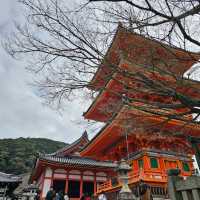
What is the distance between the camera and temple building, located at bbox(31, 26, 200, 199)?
13.4 ft

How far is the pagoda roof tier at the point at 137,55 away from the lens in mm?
3891

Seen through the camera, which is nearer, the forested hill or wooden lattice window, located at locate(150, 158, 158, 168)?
wooden lattice window, located at locate(150, 158, 158, 168)

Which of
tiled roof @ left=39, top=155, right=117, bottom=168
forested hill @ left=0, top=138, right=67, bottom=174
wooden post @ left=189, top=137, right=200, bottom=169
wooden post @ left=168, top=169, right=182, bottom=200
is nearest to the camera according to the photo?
wooden post @ left=168, top=169, right=182, bottom=200

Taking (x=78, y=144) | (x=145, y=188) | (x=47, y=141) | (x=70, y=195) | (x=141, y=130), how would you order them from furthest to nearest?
(x=47, y=141) < (x=78, y=144) < (x=70, y=195) < (x=145, y=188) < (x=141, y=130)

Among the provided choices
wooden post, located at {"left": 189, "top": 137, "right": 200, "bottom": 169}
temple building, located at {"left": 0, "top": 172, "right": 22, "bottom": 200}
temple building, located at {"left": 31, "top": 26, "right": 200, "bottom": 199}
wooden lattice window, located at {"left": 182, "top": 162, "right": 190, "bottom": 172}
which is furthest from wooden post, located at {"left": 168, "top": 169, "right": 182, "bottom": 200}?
temple building, located at {"left": 0, "top": 172, "right": 22, "bottom": 200}

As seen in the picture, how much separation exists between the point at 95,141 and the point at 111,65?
361 inches

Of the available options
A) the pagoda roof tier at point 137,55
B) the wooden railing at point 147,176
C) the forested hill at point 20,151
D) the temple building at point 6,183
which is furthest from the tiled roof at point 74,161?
the forested hill at point 20,151

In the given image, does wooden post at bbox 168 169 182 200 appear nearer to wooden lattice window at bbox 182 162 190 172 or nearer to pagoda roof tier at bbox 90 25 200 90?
pagoda roof tier at bbox 90 25 200 90

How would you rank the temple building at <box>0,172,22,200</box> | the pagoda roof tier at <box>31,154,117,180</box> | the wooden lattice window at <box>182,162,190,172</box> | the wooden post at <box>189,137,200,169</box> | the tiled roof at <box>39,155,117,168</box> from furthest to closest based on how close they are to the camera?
the temple building at <box>0,172,22,200</box>
the tiled roof at <box>39,155,117,168</box>
the pagoda roof tier at <box>31,154,117,180</box>
the wooden lattice window at <box>182,162,190,172</box>
the wooden post at <box>189,137,200,169</box>

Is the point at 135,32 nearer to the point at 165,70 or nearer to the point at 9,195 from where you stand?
the point at 165,70

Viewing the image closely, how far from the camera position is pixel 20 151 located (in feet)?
209

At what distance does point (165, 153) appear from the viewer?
1077cm

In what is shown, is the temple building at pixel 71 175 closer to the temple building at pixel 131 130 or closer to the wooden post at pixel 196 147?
the temple building at pixel 131 130

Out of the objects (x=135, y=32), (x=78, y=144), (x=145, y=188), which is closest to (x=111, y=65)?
(x=135, y=32)
